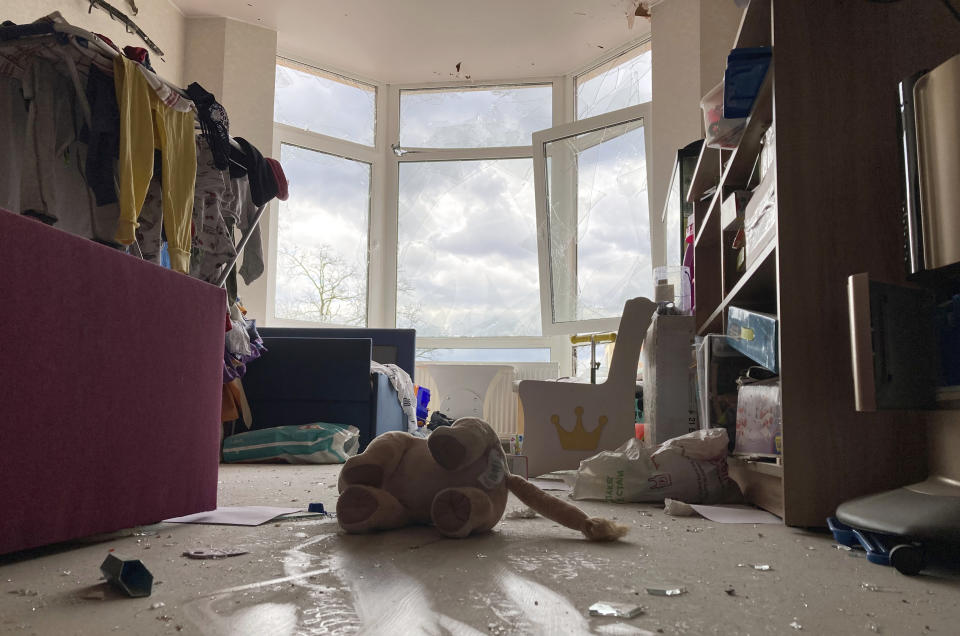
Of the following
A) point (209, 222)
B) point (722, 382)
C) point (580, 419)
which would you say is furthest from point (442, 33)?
point (722, 382)

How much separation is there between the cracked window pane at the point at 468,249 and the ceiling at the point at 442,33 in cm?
71

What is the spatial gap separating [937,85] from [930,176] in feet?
0.45

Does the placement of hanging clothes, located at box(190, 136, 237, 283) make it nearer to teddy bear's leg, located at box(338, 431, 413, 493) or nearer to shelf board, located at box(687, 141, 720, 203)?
teddy bear's leg, located at box(338, 431, 413, 493)

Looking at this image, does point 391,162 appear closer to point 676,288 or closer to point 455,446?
point 676,288

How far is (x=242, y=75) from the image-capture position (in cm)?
488

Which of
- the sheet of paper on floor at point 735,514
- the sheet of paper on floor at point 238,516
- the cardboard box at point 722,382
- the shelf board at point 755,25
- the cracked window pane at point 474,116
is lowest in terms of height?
the sheet of paper on floor at point 735,514

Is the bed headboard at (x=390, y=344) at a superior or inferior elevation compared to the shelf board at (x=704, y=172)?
inferior

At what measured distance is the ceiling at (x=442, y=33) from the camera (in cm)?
468

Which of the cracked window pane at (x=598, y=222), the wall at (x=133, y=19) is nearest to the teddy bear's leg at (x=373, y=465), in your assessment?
the wall at (x=133, y=19)

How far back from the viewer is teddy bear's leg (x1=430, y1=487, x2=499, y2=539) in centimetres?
121

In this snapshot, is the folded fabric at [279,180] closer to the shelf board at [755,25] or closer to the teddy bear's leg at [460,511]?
the shelf board at [755,25]

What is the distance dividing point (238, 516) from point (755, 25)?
1578mm

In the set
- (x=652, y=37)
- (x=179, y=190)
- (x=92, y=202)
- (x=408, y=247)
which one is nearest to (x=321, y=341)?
(x=179, y=190)

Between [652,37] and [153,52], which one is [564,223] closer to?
[652,37]
